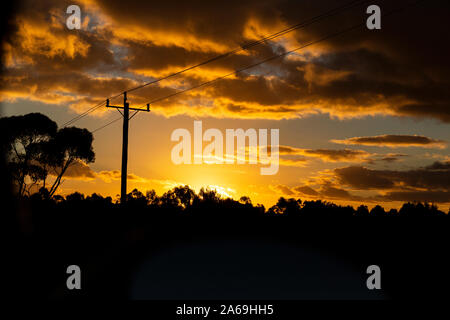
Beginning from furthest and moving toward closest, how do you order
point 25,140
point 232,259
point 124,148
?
point 25,140
point 124,148
point 232,259

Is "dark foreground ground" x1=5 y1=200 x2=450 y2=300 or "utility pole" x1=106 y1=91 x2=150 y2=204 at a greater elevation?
"utility pole" x1=106 y1=91 x2=150 y2=204

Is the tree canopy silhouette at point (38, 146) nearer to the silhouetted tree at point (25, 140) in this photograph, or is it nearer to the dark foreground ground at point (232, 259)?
the silhouetted tree at point (25, 140)

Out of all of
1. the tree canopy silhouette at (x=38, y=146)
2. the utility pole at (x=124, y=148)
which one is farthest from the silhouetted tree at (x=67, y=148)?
the utility pole at (x=124, y=148)

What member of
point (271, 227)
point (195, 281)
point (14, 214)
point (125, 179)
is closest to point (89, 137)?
point (14, 214)

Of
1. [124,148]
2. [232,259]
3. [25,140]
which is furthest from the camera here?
[25,140]

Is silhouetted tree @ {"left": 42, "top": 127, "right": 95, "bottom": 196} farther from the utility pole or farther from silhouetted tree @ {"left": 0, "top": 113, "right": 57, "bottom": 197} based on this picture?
the utility pole

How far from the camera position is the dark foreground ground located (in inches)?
597

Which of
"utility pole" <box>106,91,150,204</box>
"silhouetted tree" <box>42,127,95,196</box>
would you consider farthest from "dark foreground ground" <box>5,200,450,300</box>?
"silhouetted tree" <box>42,127,95,196</box>

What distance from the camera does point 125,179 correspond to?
94.8 ft

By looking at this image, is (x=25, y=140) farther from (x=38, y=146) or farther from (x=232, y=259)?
(x=232, y=259)

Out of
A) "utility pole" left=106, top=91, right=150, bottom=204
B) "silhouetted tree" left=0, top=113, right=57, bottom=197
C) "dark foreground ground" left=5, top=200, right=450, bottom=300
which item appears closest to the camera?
"dark foreground ground" left=5, top=200, right=450, bottom=300

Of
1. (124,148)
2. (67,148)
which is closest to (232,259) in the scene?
(124,148)

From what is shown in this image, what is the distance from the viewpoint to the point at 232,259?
675 inches

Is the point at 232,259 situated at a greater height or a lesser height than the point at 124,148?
lesser
